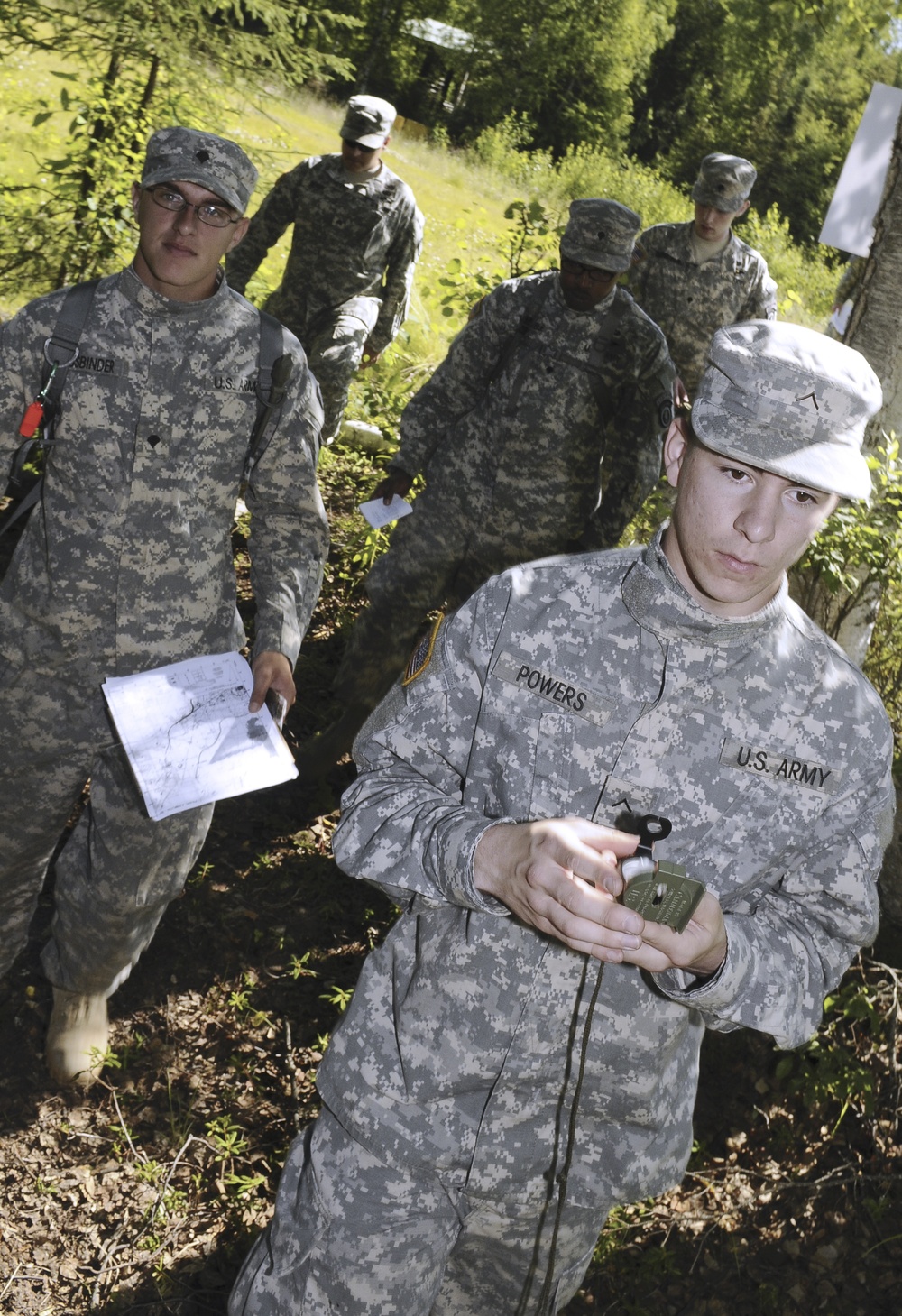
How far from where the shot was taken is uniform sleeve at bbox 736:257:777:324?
25.2 feet

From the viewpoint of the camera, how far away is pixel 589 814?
6.13 feet

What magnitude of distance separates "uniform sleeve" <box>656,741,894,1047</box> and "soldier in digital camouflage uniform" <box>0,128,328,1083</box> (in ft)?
4.63

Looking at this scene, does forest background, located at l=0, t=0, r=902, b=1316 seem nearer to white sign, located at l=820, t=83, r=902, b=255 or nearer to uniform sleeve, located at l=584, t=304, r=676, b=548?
white sign, located at l=820, t=83, r=902, b=255

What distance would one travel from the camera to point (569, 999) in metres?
1.91

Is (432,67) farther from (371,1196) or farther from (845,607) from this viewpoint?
(371,1196)

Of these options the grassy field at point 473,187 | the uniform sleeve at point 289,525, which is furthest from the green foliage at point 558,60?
the uniform sleeve at point 289,525

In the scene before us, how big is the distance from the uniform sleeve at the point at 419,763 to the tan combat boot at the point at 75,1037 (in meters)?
1.79

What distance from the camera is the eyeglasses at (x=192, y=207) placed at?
112 inches

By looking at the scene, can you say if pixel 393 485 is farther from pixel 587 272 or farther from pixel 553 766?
pixel 553 766

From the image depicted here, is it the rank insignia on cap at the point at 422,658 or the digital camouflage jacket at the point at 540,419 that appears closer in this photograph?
the rank insignia on cap at the point at 422,658

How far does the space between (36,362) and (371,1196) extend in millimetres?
1985

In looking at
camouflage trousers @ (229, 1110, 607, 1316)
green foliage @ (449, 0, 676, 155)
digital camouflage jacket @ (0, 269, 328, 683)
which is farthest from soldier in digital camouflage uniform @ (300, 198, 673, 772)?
green foliage @ (449, 0, 676, 155)

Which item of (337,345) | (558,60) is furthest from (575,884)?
(558,60)

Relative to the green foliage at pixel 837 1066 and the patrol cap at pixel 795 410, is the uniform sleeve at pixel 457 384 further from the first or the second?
the patrol cap at pixel 795 410
